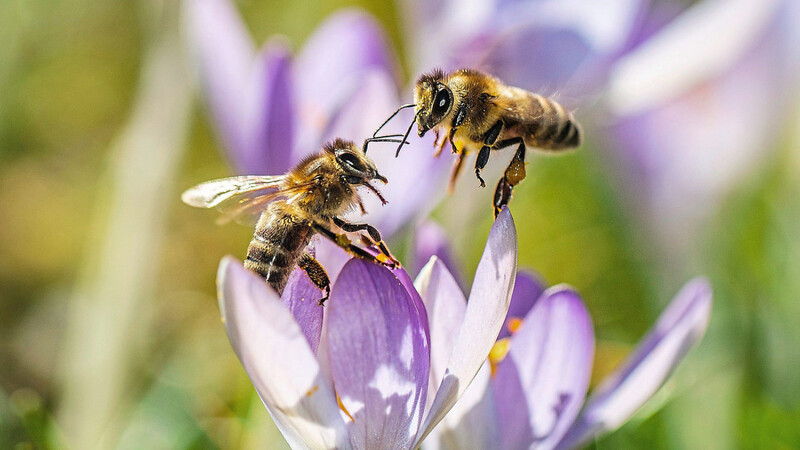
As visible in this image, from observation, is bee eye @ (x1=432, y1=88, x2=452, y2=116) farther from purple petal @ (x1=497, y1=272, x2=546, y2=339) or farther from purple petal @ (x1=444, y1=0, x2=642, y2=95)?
purple petal @ (x1=444, y1=0, x2=642, y2=95)

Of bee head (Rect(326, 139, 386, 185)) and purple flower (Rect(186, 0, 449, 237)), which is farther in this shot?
purple flower (Rect(186, 0, 449, 237))

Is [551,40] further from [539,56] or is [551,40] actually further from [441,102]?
[441,102]

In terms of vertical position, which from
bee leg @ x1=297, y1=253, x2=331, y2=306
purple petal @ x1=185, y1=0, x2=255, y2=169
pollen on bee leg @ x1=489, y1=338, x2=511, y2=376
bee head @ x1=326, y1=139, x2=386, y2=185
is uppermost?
purple petal @ x1=185, y1=0, x2=255, y2=169

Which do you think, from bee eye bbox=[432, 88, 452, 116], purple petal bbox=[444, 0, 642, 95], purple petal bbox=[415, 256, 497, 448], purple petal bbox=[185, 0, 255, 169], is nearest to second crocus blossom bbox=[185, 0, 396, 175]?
purple petal bbox=[185, 0, 255, 169]

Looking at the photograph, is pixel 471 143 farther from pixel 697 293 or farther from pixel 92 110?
pixel 92 110

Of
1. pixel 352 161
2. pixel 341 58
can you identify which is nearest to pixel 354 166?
pixel 352 161

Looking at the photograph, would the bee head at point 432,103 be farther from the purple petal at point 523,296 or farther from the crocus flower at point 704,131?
the crocus flower at point 704,131

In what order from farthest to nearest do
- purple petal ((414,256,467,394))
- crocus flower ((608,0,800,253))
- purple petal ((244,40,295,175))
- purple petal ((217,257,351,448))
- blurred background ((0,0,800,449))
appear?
crocus flower ((608,0,800,253)) → blurred background ((0,0,800,449)) → purple petal ((244,40,295,175)) → purple petal ((414,256,467,394)) → purple petal ((217,257,351,448))
